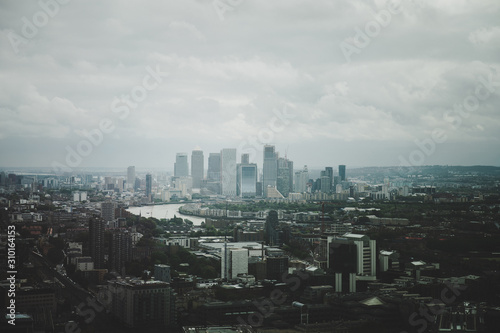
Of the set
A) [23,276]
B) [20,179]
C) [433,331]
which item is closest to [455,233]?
[433,331]

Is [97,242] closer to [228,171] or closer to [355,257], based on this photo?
[355,257]

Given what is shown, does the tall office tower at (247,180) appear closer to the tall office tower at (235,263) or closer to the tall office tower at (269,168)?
the tall office tower at (269,168)

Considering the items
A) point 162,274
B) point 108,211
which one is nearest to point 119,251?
point 162,274

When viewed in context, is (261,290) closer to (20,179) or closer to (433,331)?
(433,331)

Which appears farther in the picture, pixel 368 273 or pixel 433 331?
pixel 368 273

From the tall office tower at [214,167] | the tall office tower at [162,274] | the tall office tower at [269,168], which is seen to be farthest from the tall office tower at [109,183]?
the tall office tower at [162,274]

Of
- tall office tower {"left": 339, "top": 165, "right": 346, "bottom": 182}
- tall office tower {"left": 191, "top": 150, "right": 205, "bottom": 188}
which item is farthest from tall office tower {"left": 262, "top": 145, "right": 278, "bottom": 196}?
tall office tower {"left": 191, "top": 150, "right": 205, "bottom": 188}
